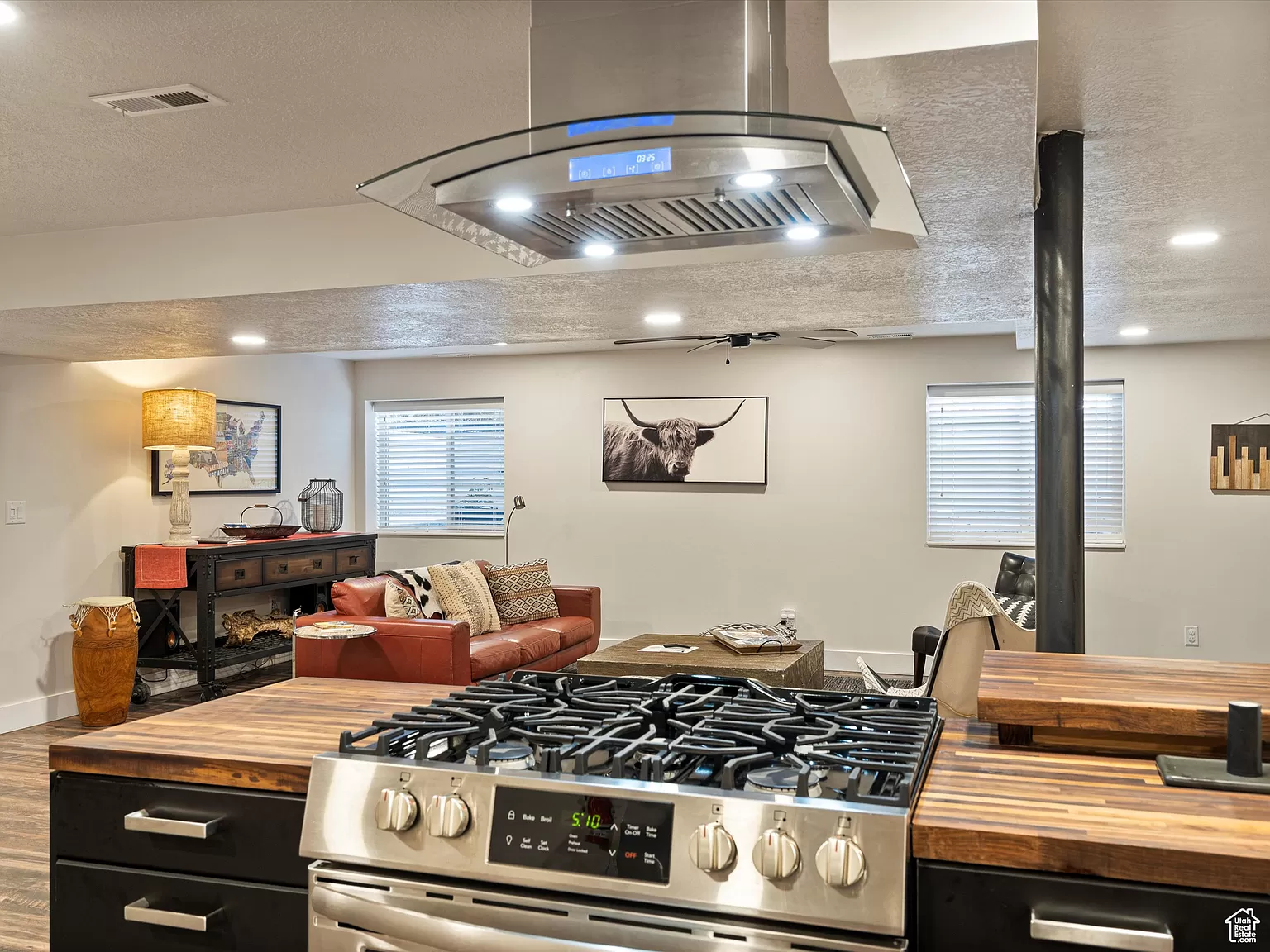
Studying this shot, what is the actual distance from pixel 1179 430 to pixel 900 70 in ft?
19.6

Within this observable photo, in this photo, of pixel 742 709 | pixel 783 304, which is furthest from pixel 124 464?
pixel 742 709

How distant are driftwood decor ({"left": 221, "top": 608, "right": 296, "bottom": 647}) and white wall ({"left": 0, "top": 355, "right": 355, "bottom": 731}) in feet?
2.25

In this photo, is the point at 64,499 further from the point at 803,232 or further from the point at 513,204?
the point at 803,232

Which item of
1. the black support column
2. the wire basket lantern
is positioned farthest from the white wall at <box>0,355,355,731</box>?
the black support column

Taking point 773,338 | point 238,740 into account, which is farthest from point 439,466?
point 238,740

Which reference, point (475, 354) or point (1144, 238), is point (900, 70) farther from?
point (475, 354)

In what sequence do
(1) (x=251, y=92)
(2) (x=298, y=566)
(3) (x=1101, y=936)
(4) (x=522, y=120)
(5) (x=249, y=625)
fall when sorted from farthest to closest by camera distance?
(2) (x=298, y=566), (5) (x=249, y=625), (4) (x=522, y=120), (1) (x=251, y=92), (3) (x=1101, y=936)

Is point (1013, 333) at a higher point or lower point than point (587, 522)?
higher

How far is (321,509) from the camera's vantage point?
24.9 ft

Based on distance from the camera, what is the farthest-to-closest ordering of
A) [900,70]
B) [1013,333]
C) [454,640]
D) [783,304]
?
[1013,333] → [454,640] → [783,304] → [900,70]

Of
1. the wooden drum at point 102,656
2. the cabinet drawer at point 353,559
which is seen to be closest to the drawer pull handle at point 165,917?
the wooden drum at point 102,656

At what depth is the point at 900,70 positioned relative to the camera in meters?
1.85

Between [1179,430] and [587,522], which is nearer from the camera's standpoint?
[1179,430]

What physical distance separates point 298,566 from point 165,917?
5510 millimetres
